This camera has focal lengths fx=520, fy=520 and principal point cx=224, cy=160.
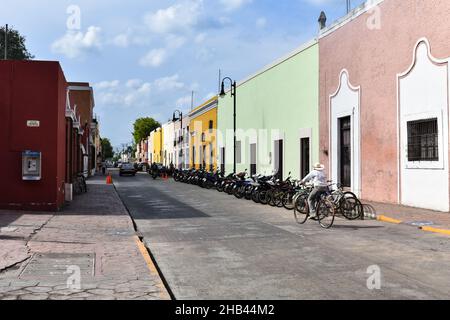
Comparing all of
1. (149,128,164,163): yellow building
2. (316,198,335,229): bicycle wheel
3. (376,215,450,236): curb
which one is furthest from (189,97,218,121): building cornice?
(316,198,335,229): bicycle wheel

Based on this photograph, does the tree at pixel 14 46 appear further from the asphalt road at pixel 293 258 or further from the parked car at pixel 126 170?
the asphalt road at pixel 293 258

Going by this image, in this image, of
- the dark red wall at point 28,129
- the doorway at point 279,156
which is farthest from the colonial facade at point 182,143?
the dark red wall at point 28,129

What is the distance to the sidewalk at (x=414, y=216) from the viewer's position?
1202cm

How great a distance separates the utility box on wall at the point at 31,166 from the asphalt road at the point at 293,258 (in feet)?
11.3

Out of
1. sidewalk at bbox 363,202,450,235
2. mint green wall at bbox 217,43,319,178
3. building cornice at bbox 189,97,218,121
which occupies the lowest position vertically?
sidewalk at bbox 363,202,450,235

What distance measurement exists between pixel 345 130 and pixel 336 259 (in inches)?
534

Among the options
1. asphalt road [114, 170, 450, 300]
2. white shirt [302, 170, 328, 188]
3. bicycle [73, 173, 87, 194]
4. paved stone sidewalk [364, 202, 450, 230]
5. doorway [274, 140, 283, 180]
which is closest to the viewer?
asphalt road [114, 170, 450, 300]

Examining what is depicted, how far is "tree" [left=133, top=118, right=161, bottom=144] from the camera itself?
123 metres

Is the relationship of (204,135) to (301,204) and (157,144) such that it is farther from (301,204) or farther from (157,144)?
(157,144)

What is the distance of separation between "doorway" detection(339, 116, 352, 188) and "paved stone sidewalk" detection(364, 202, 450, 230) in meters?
4.20

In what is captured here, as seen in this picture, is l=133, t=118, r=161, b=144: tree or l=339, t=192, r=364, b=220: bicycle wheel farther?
l=133, t=118, r=161, b=144: tree

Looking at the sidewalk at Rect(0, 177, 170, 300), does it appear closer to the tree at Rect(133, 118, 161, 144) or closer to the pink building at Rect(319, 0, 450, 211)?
the pink building at Rect(319, 0, 450, 211)

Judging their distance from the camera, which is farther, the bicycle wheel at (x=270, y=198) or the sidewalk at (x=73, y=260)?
the bicycle wheel at (x=270, y=198)
